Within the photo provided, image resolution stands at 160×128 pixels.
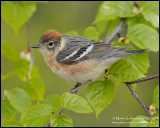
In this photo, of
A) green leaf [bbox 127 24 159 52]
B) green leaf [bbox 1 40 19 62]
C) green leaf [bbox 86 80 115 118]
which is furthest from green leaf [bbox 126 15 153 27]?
green leaf [bbox 1 40 19 62]

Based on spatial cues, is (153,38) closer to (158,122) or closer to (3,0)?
(158,122)

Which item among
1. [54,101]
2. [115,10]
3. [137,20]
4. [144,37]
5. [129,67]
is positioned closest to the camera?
[54,101]

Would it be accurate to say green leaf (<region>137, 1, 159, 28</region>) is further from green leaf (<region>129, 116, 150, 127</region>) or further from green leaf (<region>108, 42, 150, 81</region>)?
green leaf (<region>129, 116, 150, 127</region>)

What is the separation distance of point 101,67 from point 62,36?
26.4 inches

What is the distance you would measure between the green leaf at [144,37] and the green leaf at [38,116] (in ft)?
4.13

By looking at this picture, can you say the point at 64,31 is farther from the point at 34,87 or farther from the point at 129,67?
the point at 129,67

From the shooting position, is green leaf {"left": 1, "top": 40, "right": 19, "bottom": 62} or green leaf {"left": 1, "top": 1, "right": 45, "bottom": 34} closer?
green leaf {"left": 1, "top": 1, "right": 45, "bottom": 34}

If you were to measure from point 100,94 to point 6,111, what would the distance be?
1.20 meters

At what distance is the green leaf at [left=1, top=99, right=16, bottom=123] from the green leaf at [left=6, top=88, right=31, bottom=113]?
Answer: 11 centimetres

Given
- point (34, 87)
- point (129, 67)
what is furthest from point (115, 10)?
point (34, 87)

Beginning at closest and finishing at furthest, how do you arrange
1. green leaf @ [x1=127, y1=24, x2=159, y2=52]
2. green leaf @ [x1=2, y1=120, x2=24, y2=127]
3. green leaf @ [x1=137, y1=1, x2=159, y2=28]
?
green leaf @ [x1=2, y1=120, x2=24, y2=127] → green leaf @ [x1=127, y1=24, x2=159, y2=52] → green leaf @ [x1=137, y1=1, x2=159, y2=28]

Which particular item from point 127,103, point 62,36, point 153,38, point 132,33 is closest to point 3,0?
point 62,36

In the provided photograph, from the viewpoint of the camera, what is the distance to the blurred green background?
6.55 m

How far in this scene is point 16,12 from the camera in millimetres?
3352
